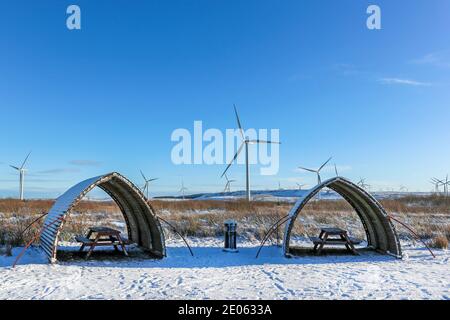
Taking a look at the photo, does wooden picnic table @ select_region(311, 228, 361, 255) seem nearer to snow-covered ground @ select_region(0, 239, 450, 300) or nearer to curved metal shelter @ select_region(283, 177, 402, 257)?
snow-covered ground @ select_region(0, 239, 450, 300)

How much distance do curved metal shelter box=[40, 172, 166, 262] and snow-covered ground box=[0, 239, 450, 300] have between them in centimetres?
63

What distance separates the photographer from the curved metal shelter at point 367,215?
1352 centimetres

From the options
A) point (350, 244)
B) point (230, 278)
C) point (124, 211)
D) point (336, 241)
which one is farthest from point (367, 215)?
point (124, 211)

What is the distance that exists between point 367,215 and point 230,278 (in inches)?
284

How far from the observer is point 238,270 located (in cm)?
1166

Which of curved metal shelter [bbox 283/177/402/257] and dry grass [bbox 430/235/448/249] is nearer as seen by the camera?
curved metal shelter [bbox 283/177/402/257]

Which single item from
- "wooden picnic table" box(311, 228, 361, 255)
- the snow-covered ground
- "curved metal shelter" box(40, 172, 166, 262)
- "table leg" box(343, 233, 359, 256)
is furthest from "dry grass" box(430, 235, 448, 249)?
"curved metal shelter" box(40, 172, 166, 262)

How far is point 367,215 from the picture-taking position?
15.4 metres

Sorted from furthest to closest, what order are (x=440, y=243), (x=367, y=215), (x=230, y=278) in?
(x=440, y=243) → (x=367, y=215) → (x=230, y=278)

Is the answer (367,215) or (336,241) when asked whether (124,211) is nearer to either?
(336,241)

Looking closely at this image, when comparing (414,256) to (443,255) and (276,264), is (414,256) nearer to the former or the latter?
(443,255)

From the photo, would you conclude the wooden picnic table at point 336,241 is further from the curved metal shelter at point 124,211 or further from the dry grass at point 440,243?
the curved metal shelter at point 124,211

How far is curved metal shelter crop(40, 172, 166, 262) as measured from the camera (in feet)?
39.5
